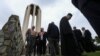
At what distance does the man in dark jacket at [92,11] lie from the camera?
219cm

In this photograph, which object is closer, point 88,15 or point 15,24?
point 88,15

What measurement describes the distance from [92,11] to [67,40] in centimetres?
689

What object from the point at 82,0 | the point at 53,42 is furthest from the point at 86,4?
the point at 53,42

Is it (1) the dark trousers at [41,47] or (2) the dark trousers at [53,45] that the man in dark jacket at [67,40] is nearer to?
(2) the dark trousers at [53,45]

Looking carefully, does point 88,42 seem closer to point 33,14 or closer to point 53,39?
point 53,39

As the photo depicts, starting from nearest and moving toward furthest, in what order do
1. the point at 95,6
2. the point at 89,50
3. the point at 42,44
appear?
the point at 95,6 → the point at 42,44 → the point at 89,50

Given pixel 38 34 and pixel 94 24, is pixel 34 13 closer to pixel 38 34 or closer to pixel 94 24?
pixel 38 34

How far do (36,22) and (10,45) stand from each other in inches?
769

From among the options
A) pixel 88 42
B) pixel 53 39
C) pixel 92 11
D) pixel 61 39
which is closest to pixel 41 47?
pixel 53 39

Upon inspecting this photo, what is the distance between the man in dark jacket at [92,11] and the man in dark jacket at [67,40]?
21.5 feet

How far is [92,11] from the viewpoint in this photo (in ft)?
7.35

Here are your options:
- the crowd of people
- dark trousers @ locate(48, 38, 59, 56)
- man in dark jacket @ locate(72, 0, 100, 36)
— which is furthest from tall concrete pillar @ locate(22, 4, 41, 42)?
man in dark jacket @ locate(72, 0, 100, 36)

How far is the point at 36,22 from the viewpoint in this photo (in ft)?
105

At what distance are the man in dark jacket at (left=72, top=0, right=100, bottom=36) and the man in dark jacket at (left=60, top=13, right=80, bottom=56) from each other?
6567 mm
